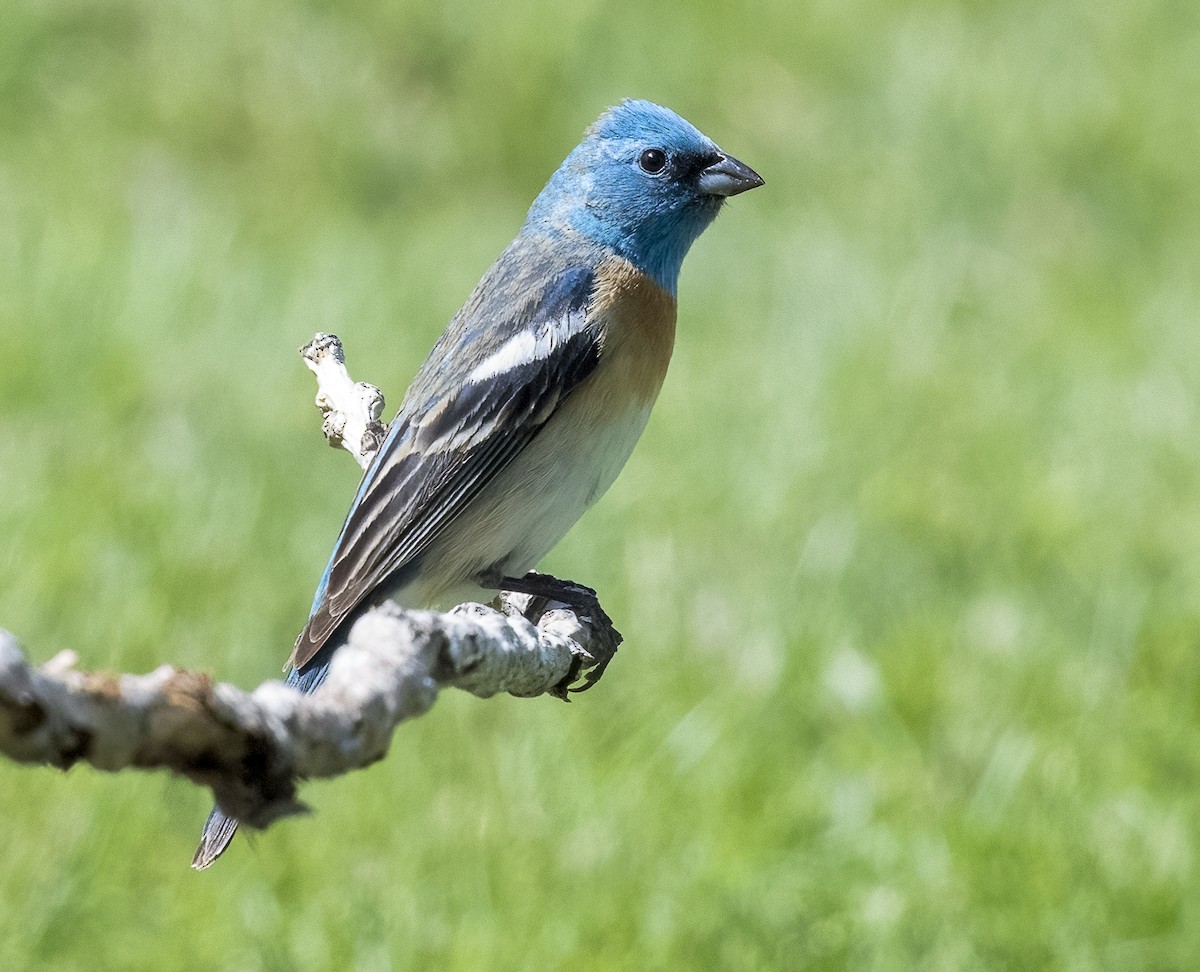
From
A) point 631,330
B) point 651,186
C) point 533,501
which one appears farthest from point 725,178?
point 533,501

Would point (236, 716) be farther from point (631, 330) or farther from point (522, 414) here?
point (631, 330)

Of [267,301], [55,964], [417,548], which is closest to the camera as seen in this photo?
[417,548]

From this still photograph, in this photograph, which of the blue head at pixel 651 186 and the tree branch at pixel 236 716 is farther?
the blue head at pixel 651 186

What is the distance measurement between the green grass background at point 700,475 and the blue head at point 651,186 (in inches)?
60.5

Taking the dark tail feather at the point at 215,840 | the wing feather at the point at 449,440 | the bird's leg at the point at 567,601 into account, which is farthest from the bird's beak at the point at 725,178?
the dark tail feather at the point at 215,840

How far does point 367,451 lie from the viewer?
335 cm

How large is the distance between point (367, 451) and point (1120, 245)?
5933 millimetres

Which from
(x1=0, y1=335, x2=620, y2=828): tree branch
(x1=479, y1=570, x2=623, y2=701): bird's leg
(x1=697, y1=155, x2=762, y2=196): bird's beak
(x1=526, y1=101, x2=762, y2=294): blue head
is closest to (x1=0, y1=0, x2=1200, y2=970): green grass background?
(x1=479, y1=570, x2=623, y2=701): bird's leg

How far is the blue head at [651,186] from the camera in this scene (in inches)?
142

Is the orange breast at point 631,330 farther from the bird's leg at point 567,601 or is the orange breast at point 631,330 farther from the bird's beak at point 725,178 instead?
the bird's leg at point 567,601

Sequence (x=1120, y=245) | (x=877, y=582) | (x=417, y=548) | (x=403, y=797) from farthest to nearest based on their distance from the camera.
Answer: (x=1120, y=245), (x=877, y=582), (x=403, y=797), (x=417, y=548)

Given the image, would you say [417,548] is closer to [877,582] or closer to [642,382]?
[642,382]

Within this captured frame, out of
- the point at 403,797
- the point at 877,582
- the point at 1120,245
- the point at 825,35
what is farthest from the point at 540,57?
the point at 403,797

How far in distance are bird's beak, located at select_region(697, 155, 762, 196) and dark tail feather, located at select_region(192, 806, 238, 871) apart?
1595mm
